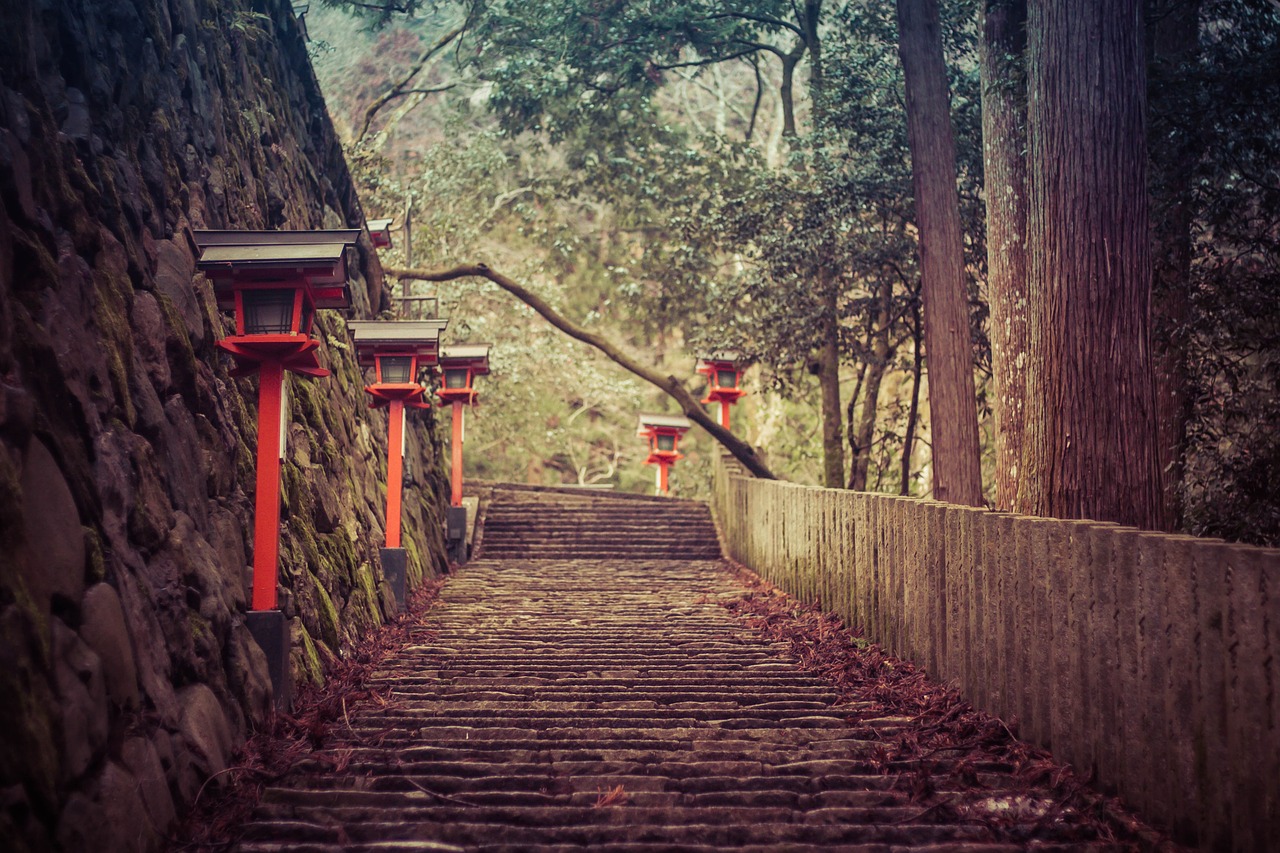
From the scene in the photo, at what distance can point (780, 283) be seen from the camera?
48.7 feet

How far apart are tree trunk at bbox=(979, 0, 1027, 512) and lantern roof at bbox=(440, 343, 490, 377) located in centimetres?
848

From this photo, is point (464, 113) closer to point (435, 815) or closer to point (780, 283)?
point (780, 283)

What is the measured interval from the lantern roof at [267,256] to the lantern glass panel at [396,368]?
15.5 ft

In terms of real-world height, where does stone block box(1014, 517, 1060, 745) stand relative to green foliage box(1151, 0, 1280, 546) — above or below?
below

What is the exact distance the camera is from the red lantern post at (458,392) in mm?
15922

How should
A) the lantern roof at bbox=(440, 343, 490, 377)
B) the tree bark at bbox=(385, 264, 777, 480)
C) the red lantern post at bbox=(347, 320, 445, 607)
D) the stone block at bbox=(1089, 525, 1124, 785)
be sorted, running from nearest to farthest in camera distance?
the stone block at bbox=(1089, 525, 1124, 785) → the red lantern post at bbox=(347, 320, 445, 607) → the lantern roof at bbox=(440, 343, 490, 377) → the tree bark at bbox=(385, 264, 777, 480)

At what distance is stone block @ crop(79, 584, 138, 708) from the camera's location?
3.76 meters

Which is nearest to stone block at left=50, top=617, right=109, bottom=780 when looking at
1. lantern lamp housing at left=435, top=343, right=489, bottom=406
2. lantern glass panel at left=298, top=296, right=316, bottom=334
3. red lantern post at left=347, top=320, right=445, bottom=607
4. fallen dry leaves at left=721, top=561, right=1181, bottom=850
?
lantern glass panel at left=298, top=296, right=316, bottom=334

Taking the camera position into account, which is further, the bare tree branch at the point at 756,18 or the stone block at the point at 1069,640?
the bare tree branch at the point at 756,18

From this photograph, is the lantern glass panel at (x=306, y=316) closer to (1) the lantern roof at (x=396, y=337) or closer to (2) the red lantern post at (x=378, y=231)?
(1) the lantern roof at (x=396, y=337)

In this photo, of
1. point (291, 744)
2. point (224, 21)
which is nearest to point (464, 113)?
point (224, 21)

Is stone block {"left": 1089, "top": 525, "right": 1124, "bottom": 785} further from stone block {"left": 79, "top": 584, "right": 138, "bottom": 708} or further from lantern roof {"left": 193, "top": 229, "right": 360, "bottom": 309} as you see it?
lantern roof {"left": 193, "top": 229, "right": 360, "bottom": 309}

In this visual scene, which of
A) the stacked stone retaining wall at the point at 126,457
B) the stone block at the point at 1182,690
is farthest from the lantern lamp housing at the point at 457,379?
the stone block at the point at 1182,690

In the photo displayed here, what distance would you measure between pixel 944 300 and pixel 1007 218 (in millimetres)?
1024
